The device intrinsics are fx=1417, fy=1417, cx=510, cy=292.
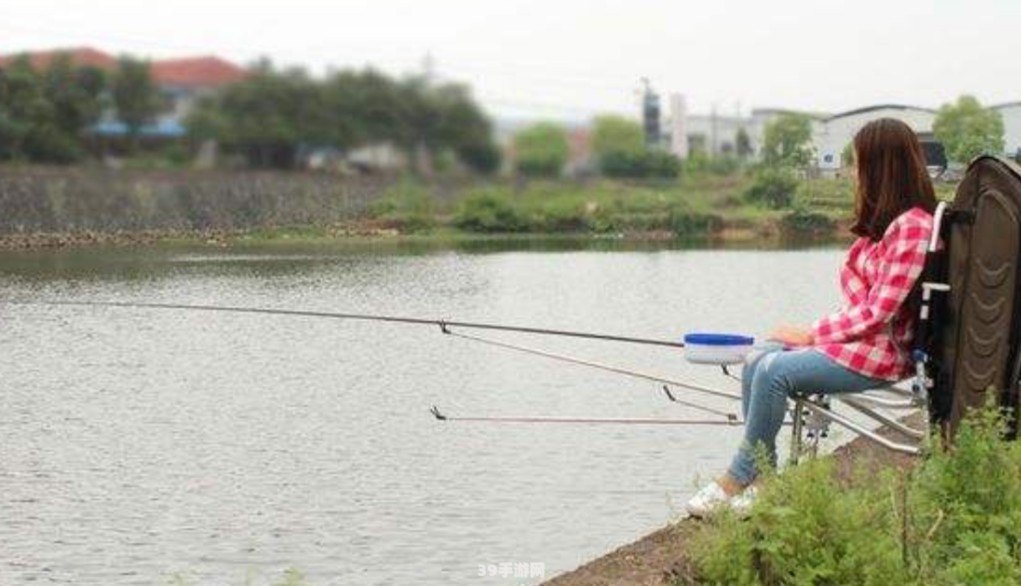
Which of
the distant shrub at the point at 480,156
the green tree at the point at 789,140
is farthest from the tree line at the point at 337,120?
the green tree at the point at 789,140

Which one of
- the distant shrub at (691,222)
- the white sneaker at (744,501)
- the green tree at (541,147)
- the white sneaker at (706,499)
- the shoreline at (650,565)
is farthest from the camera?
the distant shrub at (691,222)

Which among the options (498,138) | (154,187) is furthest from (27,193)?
(498,138)

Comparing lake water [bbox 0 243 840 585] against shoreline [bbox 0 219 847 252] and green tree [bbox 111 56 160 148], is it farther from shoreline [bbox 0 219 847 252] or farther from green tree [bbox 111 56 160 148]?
green tree [bbox 111 56 160 148]

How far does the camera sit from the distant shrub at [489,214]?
40.4 feet

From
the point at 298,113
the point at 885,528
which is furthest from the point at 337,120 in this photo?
the point at 885,528

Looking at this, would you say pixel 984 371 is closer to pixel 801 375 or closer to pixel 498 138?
pixel 801 375

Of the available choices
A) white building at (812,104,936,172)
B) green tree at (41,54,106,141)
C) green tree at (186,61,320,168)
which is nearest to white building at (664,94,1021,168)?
white building at (812,104,936,172)

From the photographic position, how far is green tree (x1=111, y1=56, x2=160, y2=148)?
9.63m

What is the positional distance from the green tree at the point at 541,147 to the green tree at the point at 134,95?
2.53 m

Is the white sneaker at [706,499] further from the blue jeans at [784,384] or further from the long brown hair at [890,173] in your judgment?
the long brown hair at [890,173]

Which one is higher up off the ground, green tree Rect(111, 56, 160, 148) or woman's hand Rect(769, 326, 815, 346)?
green tree Rect(111, 56, 160, 148)

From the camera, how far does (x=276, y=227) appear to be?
19016 millimetres

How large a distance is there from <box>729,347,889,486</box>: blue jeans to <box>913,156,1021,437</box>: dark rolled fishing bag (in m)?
0.23

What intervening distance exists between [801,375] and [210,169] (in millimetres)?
5889
